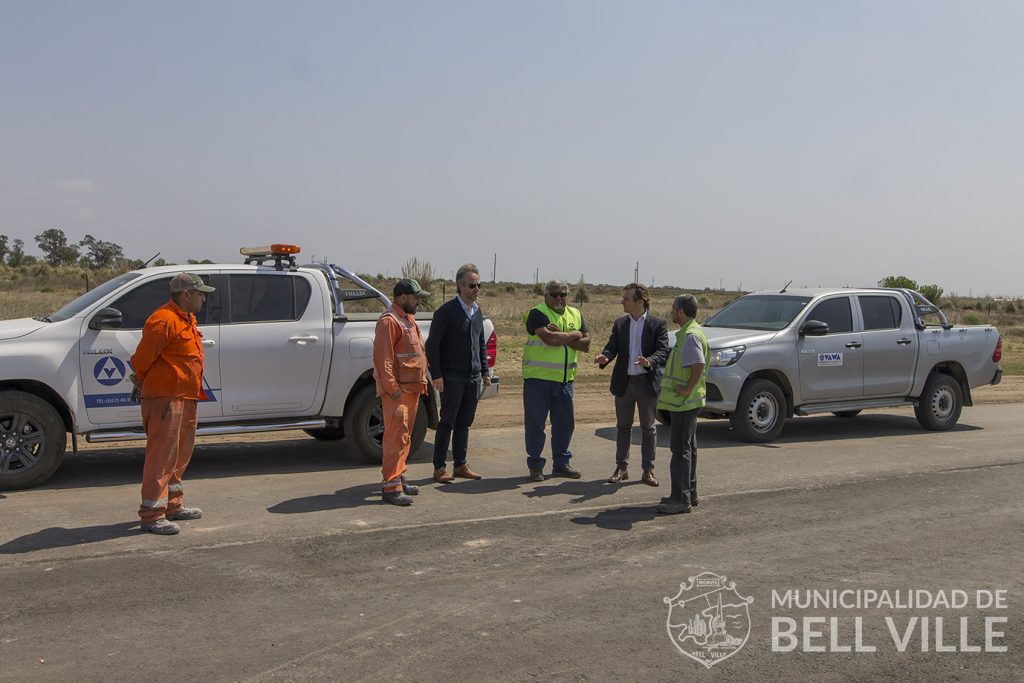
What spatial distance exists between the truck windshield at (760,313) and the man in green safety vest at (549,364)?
4088 mm

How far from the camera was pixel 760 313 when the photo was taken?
12977mm

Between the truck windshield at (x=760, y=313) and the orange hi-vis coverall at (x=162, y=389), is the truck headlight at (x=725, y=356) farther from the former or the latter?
the orange hi-vis coverall at (x=162, y=389)

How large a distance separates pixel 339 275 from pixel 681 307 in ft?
13.8

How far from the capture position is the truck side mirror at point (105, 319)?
8.66 meters

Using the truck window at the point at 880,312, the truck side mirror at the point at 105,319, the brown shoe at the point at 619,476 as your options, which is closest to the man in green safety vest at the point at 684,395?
the brown shoe at the point at 619,476

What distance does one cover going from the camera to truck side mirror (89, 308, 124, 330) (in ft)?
28.4

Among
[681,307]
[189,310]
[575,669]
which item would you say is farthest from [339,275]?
[575,669]

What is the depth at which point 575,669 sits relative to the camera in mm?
4805

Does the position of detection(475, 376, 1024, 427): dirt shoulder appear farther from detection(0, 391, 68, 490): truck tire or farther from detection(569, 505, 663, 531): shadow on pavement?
detection(0, 391, 68, 490): truck tire

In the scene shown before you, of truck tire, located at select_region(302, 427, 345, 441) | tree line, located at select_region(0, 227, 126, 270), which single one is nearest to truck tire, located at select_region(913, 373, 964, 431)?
truck tire, located at select_region(302, 427, 345, 441)

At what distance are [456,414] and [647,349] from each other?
1.86 meters

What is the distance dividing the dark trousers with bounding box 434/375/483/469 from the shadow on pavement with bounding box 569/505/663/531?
5.77ft

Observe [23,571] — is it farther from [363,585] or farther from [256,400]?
[256,400]

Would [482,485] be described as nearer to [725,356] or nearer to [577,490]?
[577,490]
